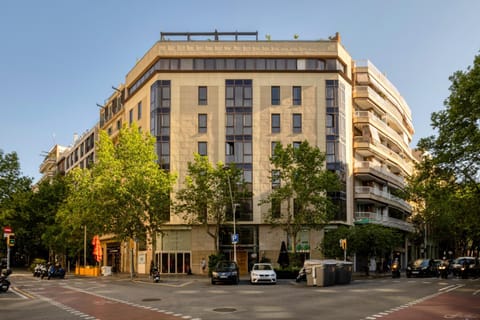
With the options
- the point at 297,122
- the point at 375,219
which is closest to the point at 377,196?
the point at 375,219

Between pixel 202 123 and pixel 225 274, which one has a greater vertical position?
pixel 202 123

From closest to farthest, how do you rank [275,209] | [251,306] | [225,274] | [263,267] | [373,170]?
[251,306]
[225,274]
[263,267]
[275,209]
[373,170]

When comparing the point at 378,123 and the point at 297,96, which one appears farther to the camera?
the point at 378,123

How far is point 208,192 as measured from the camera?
166 ft

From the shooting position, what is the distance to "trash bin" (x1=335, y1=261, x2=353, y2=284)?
3684cm

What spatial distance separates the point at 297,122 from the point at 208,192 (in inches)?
544

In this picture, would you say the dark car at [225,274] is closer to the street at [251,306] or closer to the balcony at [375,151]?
the street at [251,306]

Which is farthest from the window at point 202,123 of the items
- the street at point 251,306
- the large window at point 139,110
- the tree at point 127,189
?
the street at point 251,306

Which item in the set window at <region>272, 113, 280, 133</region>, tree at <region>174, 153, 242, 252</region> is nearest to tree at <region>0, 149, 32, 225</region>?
tree at <region>174, 153, 242, 252</region>

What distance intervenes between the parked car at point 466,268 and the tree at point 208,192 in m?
19.3

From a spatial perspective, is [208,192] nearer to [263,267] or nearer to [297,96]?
[263,267]

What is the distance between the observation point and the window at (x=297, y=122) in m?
59.2

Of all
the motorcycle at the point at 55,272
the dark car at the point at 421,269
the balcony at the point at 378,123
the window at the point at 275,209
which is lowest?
the motorcycle at the point at 55,272

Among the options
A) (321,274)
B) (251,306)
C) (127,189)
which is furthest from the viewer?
(127,189)
